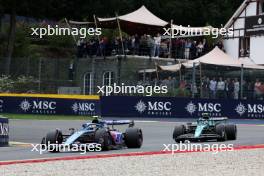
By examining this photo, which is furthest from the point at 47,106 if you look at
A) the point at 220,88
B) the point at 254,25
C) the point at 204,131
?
the point at 254,25

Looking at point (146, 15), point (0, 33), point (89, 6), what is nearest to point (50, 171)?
point (146, 15)

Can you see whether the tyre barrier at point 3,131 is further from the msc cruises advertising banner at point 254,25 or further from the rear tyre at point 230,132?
the msc cruises advertising banner at point 254,25

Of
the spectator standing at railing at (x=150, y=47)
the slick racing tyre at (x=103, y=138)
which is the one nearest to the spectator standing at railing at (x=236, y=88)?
the spectator standing at railing at (x=150, y=47)

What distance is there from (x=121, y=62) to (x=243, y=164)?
2685cm

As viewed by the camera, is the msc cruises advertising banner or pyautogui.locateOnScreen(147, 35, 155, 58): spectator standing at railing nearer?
pyautogui.locateOnScreen(147, 35, 155, 58): spectator standing at railing

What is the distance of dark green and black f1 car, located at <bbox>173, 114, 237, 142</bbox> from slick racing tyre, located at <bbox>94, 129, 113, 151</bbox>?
3.12m

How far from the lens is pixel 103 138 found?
1738 cm

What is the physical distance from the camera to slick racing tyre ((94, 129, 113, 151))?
17172 mm

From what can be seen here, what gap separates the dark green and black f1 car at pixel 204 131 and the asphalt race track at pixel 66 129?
1.14 ft

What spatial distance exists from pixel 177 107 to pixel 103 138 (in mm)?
17681

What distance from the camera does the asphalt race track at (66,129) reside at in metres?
17.5

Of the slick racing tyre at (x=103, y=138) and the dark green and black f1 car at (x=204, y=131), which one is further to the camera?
the dark green and black f1 car at (x=204, y=131)

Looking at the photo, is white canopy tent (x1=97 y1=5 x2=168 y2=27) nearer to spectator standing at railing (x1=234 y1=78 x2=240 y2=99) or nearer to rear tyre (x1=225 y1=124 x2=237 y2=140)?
spectator standing at railing (x1=234 y1=78 x2=240 y2=99)

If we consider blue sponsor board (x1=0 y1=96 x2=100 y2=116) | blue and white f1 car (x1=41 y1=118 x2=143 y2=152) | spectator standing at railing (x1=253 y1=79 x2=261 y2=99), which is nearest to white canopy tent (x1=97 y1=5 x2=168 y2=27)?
blue sponsor board (x1=0 y1=96 x2=100 y2=116)
